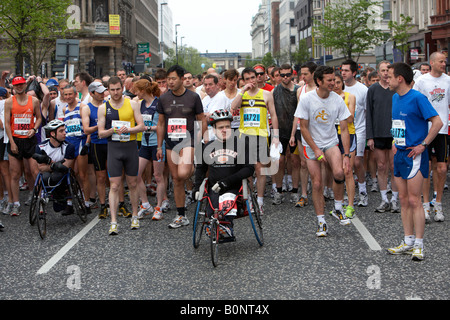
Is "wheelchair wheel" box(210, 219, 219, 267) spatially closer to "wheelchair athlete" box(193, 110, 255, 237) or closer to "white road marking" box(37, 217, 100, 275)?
"wheelchair athlete" box(193, 110, 255, 237)

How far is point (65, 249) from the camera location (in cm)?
843

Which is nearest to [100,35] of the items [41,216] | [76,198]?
[76,198]

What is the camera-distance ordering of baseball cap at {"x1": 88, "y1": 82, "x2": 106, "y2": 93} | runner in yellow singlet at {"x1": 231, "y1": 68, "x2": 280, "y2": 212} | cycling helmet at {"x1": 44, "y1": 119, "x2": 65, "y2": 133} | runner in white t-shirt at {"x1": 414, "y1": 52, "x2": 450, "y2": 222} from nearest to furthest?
runner in white t-shirt at {"x1": 414, "y1": 52, "x2": 450, "y2": 222}, cycling helmet at {"x1": 44, "y1": 119, "x2": 65, "y2": 133}, runner in yellow singlet at {"x1": 231, "y1": 68, "x2": 280, "y2": 212}, baseball cap at {"x1": 88, "y1": 82, "x2": 106, "y2": 93}

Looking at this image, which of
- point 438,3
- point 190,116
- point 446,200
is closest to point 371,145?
point 446,200

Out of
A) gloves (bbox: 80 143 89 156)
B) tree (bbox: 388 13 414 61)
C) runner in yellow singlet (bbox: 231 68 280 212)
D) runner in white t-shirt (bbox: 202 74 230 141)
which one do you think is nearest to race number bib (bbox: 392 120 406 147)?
runner in yellow singlet (bbox: 231 68 280 212)

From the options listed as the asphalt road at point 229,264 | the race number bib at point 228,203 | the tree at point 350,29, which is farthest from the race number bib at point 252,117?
the tree at point 350,29

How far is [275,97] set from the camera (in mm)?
12031

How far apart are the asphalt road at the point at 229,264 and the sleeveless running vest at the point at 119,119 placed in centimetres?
129

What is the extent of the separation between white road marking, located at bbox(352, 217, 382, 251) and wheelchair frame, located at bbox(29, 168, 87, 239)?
3.94 m

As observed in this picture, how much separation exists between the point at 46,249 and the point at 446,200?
6.43m

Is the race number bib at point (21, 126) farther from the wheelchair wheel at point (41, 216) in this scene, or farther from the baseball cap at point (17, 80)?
the wheelchair wheel at point (41, 216)

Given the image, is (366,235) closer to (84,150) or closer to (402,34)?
(84,150)

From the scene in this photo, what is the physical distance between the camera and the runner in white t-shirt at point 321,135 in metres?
8.74

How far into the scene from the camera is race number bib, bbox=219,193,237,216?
768 cm
